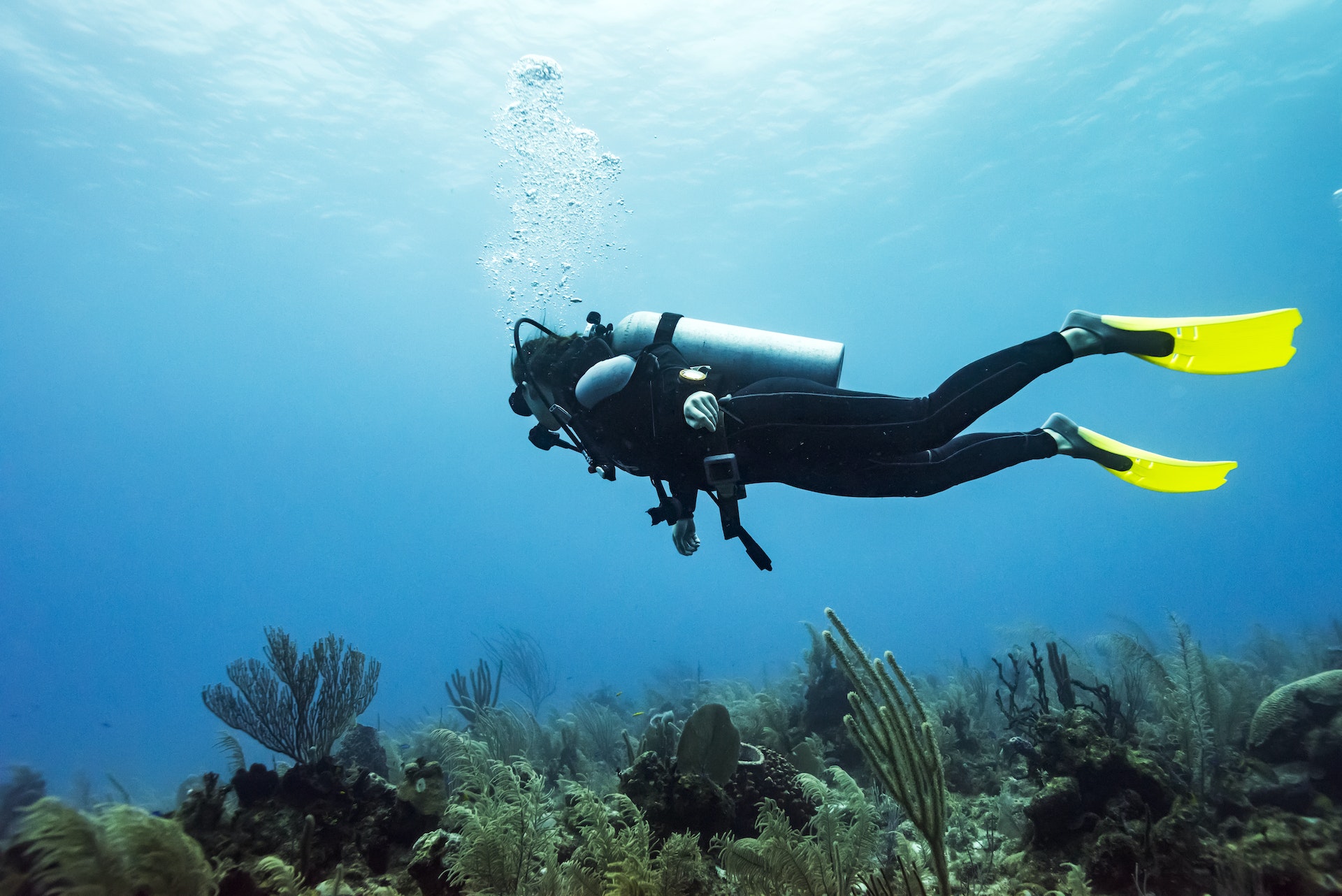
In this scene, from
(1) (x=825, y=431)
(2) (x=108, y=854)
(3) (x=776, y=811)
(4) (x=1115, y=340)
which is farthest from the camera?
(1) (x=825, y=431)

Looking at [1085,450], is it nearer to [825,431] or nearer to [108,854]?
[825,431]

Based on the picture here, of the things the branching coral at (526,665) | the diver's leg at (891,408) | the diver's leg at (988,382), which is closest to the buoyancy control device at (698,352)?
the diver's leg at (891,408)

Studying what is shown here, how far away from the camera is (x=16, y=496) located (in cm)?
9325

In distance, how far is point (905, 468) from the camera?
14.4ft

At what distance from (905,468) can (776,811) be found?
2.55 m

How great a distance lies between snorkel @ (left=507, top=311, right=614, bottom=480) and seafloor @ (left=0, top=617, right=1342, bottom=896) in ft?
7.52

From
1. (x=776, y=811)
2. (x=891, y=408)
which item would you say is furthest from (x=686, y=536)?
(x=776, y=811)

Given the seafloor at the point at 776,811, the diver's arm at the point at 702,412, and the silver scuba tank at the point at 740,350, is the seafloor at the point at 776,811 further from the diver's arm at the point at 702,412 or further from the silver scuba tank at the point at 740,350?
the silver scuba tank at the point at 740,350

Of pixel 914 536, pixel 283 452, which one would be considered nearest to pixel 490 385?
pixel 283 452

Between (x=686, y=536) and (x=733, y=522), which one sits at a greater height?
(x=686, y=536)

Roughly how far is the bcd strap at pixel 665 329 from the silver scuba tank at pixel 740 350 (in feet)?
0.08

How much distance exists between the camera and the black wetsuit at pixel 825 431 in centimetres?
393

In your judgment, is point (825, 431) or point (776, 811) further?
point (825, 431)

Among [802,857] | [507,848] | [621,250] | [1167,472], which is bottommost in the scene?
[802,857]
